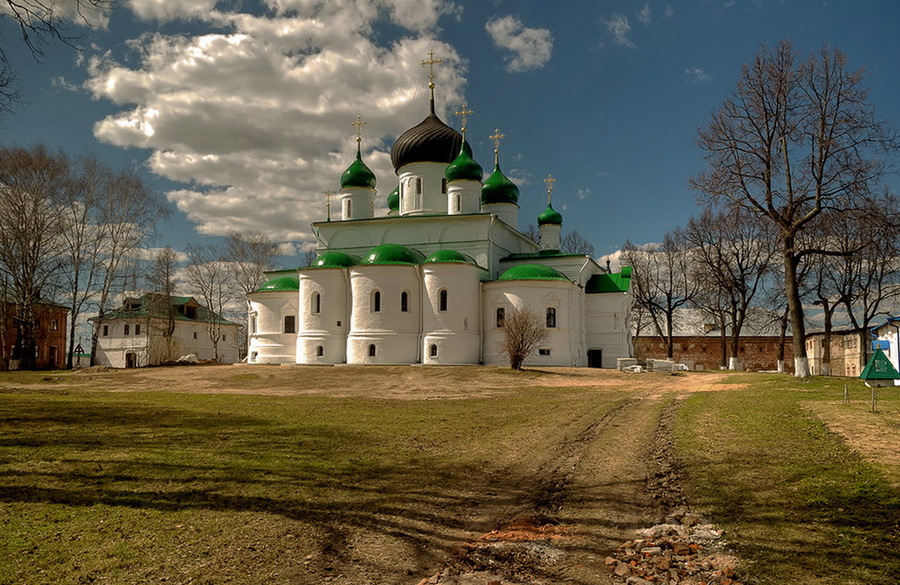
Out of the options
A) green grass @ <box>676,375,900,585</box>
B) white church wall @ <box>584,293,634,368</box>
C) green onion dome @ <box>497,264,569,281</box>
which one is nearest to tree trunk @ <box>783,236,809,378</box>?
green grass @ <box>676,375,900,585</box>

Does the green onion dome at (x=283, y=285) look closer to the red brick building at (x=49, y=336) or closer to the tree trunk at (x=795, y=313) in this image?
the red brick building at (x=49, y=336)

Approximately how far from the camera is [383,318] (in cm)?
3459

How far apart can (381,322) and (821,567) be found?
30554 millimetres

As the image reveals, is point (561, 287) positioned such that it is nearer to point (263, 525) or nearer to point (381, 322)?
point (381, 322)

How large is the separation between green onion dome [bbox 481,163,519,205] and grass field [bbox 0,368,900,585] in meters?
30.0

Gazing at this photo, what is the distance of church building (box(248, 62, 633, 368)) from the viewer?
114ft

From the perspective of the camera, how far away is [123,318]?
53188 mm

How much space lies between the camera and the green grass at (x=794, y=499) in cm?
483

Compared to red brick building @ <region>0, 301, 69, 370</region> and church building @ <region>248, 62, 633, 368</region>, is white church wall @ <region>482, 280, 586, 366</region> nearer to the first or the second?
church building @ <region>248, 62, 633, 368</region>

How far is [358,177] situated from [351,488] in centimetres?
3670

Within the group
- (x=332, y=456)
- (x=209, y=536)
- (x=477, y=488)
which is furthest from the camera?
(x=332, y=456)

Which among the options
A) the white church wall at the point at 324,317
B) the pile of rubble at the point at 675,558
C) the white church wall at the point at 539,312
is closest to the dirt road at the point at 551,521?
the pile of rubble at the point at 675,558

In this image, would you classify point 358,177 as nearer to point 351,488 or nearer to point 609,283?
point 609,283

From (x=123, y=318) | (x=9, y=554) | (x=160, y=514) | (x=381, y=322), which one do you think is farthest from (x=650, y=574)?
(x=123, y=318)
